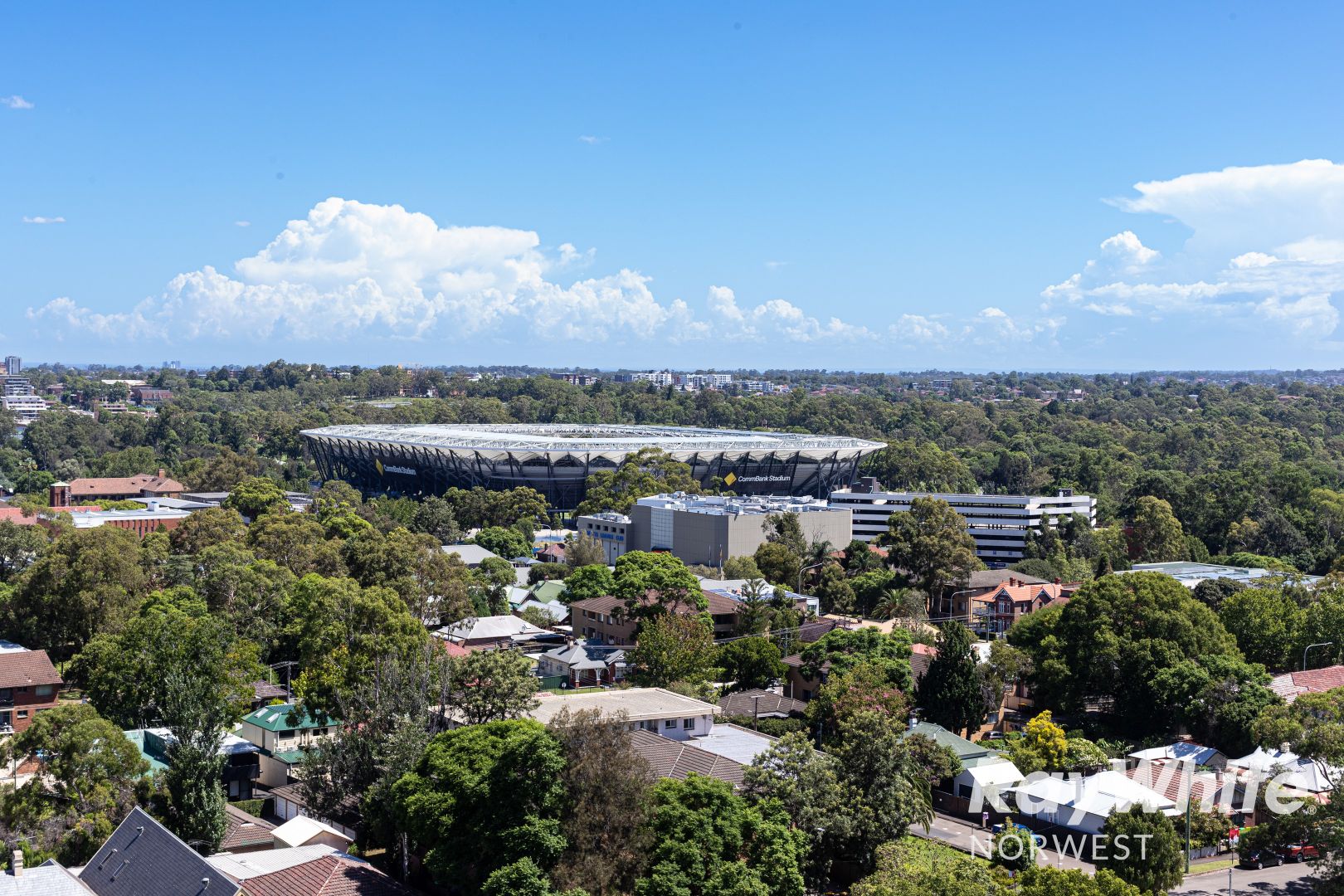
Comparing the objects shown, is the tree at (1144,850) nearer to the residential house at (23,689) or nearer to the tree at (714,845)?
the tree at (714,845)

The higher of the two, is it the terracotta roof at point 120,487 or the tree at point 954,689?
the tree at point 954,689

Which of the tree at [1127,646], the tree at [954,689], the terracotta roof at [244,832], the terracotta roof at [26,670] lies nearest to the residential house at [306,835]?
the terracotta roof at [244,832]

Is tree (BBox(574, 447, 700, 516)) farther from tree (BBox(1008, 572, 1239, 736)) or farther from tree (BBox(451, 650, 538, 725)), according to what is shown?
tree (BBox(451, 650, 538, 725))

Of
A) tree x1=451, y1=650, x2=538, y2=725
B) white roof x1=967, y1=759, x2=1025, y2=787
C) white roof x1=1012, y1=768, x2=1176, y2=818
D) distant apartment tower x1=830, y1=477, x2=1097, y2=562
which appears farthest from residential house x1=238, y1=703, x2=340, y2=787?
distant apartment tower x1=830, y1=477, x2=1097, y2=562

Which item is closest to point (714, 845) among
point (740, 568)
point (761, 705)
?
point (761, 705)

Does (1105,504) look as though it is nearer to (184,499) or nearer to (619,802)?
(184,499)

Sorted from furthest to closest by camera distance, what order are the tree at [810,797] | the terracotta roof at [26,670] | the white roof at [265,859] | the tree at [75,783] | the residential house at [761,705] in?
1. the residential house at [761,705]
2. the terracotta roof at [26,670]
3. the tree at [810,797]
4. the tree at [75,783]
5. the white roof at [265,859]
